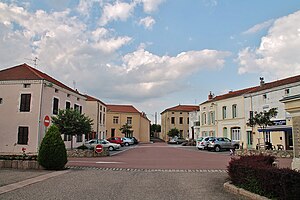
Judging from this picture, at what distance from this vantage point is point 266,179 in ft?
24.7

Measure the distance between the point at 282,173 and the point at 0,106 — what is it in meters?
27.8

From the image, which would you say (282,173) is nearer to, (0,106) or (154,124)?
(0,106)

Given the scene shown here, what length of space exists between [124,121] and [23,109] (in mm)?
41347

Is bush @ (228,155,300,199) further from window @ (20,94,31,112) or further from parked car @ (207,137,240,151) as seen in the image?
parked car @ (207,137,240,151)

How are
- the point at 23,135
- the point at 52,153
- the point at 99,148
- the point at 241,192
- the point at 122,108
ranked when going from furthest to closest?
the point at 122,108 → the point at 23,135 → the point at 99,148 → the point at 52,153 → the point at 241,192

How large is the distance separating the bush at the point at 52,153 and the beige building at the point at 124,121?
5311 cm

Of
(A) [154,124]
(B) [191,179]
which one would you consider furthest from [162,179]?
(A) [154,124]

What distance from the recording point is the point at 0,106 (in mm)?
28750

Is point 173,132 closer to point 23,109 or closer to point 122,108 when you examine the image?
point 122,108

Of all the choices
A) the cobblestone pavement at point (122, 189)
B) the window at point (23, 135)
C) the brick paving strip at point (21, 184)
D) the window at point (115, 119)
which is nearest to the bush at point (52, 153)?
the brick paving strip at point (21, 184)

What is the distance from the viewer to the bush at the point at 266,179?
6766 mm

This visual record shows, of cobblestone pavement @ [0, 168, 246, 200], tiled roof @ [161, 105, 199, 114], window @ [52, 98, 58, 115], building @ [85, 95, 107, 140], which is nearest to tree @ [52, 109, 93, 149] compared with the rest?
window @ [52, 98, 58, 115]

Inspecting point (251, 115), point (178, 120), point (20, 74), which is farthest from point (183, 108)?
point (20, 74)

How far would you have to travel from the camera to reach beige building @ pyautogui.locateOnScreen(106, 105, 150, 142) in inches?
2657
